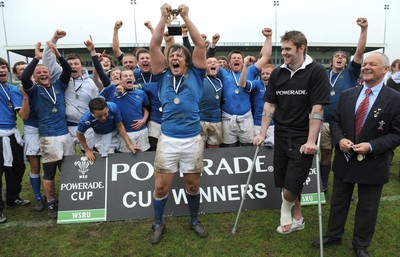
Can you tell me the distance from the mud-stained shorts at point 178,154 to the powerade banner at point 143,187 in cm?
102

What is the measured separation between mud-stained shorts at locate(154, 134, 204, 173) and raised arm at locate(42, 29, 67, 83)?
6.97 ft

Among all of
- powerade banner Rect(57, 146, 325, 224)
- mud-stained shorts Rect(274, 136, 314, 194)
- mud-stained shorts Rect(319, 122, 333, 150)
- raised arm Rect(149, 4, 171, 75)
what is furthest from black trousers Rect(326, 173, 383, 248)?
raised arm Rect(149, 4, 171, 75)

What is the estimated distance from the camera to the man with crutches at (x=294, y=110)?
3125 millimetres

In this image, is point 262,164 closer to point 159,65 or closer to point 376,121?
point 376,121

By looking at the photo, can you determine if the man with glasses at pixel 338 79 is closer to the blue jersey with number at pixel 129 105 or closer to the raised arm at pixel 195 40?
the raised arm at pixel 195 40

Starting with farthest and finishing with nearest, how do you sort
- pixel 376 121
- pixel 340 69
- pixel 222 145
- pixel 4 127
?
pixel 222 145 → pixel 340 69 → pixel 4 127 → pixel 376 121

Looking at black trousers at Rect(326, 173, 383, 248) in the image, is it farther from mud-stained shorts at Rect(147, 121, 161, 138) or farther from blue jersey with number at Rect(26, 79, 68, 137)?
blue jersey with number at Rect(26, 79, 68, 137)

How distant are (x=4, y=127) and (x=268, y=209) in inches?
160

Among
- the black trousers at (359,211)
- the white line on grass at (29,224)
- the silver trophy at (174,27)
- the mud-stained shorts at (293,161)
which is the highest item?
the silver trophy at (174,27)

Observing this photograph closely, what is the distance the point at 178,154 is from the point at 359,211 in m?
2.05

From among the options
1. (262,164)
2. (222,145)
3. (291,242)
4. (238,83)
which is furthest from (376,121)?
(222,145)

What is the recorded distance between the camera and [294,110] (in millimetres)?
3299

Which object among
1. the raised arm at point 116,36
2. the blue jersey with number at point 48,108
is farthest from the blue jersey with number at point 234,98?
the blue jersey with number at point 48,108

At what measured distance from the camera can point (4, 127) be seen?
4262 millimetres
